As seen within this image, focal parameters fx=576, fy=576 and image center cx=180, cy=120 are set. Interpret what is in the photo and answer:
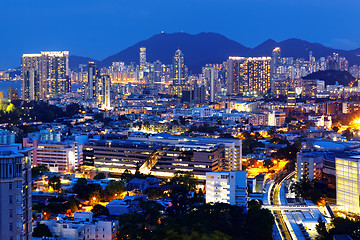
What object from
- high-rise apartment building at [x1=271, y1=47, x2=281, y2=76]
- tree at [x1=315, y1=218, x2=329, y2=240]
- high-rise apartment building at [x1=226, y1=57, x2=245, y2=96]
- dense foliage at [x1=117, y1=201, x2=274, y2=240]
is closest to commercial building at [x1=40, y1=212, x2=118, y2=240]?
dense foliage at [x1=117, y1=201, x2=274, y2=240]

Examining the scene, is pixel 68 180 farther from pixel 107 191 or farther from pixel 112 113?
pixel 112 113

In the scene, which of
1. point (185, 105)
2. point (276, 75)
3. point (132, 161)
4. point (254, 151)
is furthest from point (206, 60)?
point (132, 161)

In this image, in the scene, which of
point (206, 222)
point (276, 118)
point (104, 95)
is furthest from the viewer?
point (104, 95)

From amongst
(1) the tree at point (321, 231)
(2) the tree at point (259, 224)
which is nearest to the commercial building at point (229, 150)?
(2) the tree at point (259, 224)

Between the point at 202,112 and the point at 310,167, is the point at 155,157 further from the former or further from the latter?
the point at 202,112

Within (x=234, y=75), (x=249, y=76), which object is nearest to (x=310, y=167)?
(x=249, y=76)

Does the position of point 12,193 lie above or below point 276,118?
below
